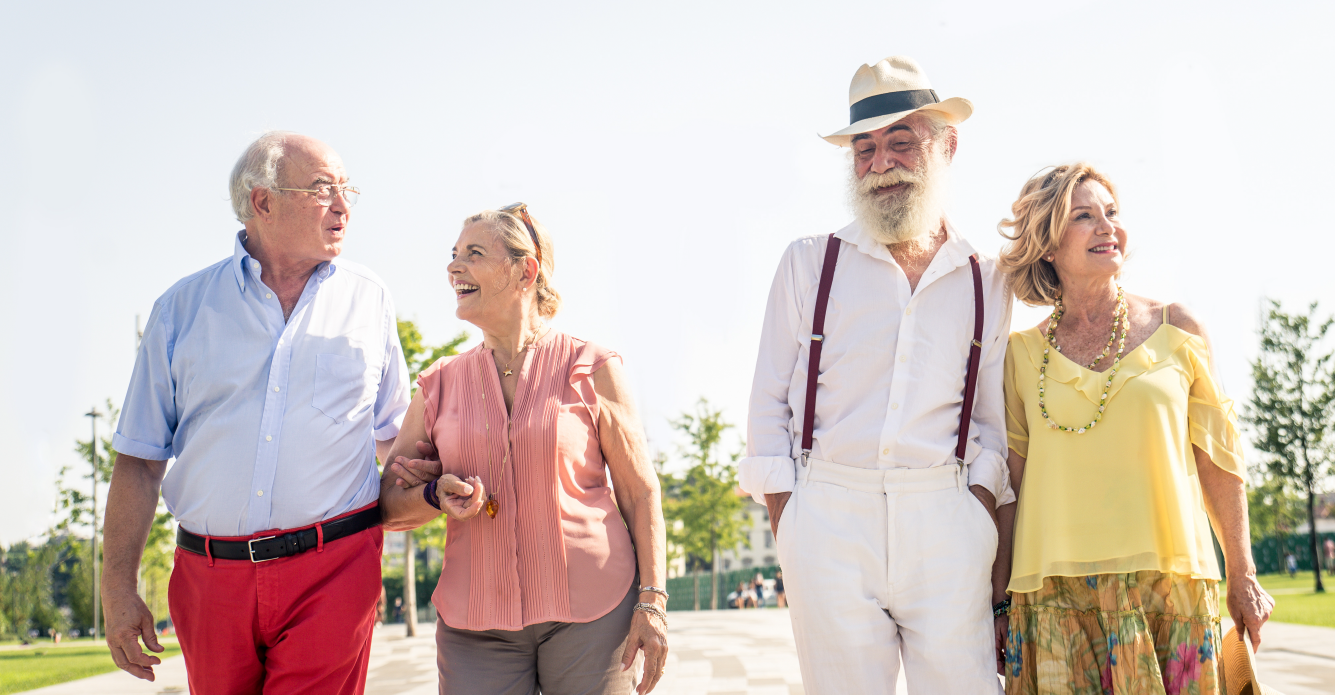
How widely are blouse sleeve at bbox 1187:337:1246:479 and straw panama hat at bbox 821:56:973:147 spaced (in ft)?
3.82

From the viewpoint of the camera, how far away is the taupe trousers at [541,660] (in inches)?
112

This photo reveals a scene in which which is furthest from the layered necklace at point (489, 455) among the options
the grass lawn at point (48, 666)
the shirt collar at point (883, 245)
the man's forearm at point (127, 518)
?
the grass lawn at point (48, 666)

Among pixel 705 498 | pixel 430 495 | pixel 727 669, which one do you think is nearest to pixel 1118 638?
pixel 430 495

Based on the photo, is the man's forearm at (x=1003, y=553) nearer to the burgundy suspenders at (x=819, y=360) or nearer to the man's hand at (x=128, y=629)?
the burgundy suspenders at (x=819, y=360)

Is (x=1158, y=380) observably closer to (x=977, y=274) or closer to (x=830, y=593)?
(x=977, y=274)

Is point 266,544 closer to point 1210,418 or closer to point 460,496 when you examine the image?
point 460,496

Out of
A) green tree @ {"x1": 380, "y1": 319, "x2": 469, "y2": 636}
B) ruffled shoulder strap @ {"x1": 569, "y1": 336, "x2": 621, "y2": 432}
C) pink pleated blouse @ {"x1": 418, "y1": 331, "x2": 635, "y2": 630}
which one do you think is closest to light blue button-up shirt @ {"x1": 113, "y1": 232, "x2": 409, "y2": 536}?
pink pleated blouse @ {"x1": 418, "y1": 331, "x2": 635, "y2": 630}

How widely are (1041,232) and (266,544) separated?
2.80 m

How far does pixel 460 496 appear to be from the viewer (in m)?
2.86

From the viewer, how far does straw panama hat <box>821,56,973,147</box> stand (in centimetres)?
321

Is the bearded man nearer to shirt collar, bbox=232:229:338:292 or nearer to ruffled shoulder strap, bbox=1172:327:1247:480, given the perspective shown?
ruffled shoulder strap, bbox=1172:327:1247:480

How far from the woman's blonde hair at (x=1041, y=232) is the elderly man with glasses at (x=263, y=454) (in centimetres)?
231

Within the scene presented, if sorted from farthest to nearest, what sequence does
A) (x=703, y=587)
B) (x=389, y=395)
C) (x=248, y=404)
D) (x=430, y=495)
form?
(x=703, y=587)
(x=389, y=395)
(x=430, y=495)
(x=248, y=404)

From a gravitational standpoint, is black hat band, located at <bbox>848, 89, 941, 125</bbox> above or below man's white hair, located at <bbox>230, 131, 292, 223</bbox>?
above
